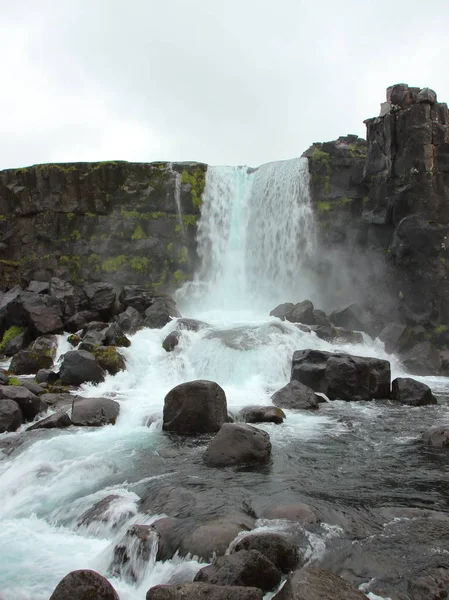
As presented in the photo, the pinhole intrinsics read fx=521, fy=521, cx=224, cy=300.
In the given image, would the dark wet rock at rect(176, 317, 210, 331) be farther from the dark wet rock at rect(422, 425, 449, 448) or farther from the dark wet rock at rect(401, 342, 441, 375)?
the dark wet rock at rect(422, 425, 449, 448)

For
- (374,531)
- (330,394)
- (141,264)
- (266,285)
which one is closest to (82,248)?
(141,264)

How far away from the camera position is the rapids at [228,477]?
6.27 meters

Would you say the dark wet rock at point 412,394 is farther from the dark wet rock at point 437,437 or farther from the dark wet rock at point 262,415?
the dark wet rock at point 262,415

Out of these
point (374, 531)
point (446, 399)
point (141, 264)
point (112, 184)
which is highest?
point (112, 184)

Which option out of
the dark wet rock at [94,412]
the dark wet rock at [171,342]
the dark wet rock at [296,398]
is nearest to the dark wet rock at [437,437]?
the dark wet rock at [296,398]

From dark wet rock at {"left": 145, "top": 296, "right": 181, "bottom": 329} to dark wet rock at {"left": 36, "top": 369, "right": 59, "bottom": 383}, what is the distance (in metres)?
6.23

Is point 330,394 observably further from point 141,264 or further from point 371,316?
point 141,264

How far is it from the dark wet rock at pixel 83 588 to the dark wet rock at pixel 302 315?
60.9ft

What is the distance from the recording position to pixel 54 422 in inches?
482

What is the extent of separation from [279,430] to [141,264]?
2033 centimetres

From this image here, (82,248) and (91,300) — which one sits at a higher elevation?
(82,248)

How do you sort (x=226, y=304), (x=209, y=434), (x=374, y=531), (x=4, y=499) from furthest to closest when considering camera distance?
(x=226, y=304), (x=209, y=434), (x=4, y=499), (x=374, y=531)

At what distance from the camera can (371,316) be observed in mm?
25125

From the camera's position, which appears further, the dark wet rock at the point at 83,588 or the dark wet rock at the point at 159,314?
the dark wet rock at the point at 159,314
